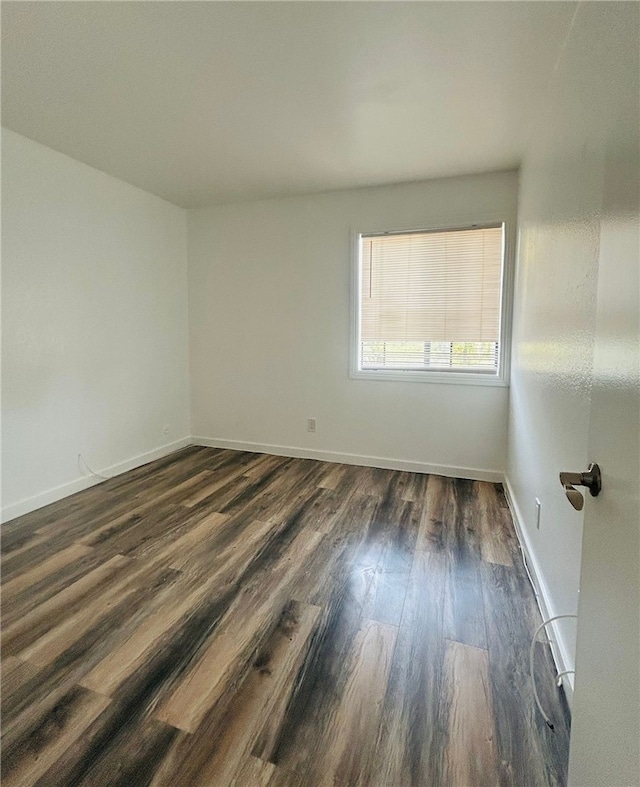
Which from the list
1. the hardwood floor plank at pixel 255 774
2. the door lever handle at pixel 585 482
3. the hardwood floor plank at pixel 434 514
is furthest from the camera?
the hardwood floor plank at pixel 434 514

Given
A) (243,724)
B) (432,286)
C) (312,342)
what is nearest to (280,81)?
(432,286)

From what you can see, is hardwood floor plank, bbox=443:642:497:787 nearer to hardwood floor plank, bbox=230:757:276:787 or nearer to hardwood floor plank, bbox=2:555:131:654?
hardwood floor plank, bbox=230:757:276:787

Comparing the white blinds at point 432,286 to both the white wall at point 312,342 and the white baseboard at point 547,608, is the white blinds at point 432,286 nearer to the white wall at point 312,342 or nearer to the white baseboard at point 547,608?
the white wall at point 312,342

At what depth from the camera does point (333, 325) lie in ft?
12.2

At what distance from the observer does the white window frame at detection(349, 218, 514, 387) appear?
3170mm

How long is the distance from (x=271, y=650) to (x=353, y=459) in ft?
7.60

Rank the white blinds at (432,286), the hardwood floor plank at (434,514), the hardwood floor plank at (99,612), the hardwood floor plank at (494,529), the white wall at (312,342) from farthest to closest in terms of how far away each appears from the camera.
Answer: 1. the white wall at (312,342)
2. the white blinds at (432,286)
3. the hardwood floor plank at (434,514)
4. the hardwood floor plank at (494,529)
5. the hardwood floor plank at (99,612)

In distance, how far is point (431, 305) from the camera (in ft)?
11.2

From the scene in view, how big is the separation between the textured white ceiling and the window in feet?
1.95

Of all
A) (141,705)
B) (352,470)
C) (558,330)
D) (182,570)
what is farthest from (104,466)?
(558,330)

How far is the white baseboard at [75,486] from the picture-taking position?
8.79 feet

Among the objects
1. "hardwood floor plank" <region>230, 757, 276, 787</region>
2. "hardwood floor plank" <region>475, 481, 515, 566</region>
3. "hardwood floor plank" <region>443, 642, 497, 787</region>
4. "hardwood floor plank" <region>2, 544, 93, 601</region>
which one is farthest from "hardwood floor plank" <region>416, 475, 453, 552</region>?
"hardwood floor plank" <region>2, 544, 93, 601</region>

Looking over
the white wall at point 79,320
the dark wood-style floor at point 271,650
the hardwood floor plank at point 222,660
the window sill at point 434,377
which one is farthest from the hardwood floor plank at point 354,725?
the white wall at point 79,320

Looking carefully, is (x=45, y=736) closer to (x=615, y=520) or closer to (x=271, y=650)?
(x=271, y=650)
